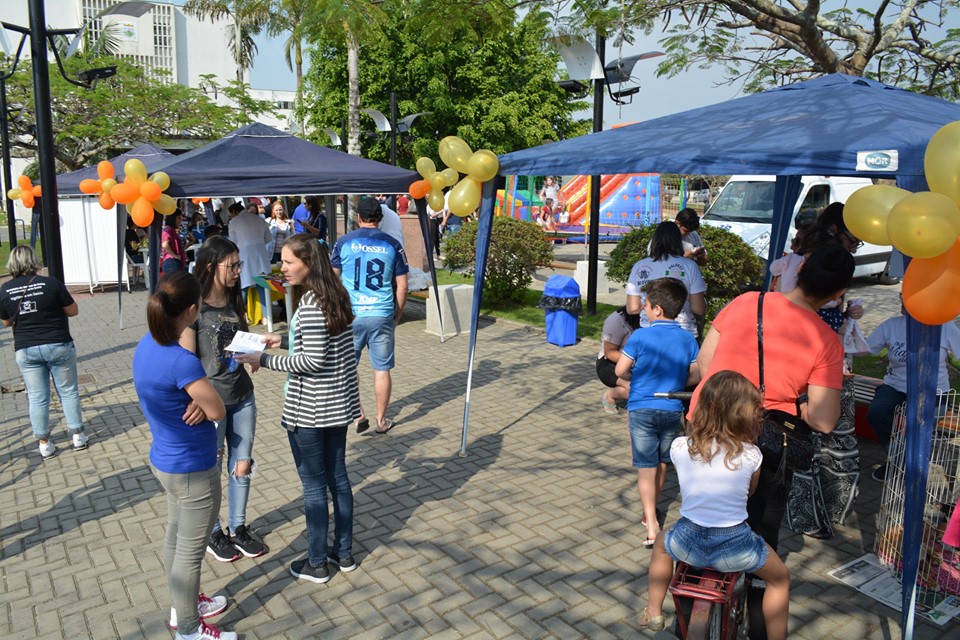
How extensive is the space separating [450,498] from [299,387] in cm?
178

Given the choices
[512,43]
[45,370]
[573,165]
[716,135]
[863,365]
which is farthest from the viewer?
[512,43]

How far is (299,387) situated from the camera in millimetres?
3674

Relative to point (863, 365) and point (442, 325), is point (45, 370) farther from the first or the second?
point (863, 365)

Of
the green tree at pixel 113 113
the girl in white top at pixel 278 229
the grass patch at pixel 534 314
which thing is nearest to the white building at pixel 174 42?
the green tree at pixel 113 113

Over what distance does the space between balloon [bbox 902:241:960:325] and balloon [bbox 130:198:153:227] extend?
630cm

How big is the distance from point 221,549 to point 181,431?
1380mm

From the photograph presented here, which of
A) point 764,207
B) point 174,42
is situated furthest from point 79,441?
point 174,42

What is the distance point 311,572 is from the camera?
156 inches

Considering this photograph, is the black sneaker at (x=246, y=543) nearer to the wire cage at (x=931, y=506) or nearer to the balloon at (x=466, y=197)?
the balloon at (x=466, y=197)

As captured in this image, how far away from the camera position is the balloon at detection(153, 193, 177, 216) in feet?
23.3

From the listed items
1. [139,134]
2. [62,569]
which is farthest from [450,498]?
[139,134]

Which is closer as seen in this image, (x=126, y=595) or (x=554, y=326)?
(x=126, y=595)

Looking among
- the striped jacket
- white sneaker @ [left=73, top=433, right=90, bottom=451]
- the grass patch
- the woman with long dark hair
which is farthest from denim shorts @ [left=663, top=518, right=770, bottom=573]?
the grass patch

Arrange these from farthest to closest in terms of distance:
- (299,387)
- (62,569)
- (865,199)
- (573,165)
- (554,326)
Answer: (554,326) < (573,165) < (62,569) < (299,387) < (865,199)
